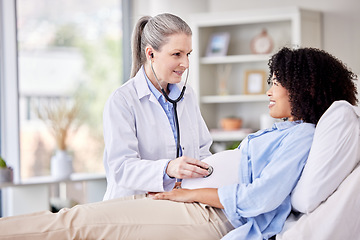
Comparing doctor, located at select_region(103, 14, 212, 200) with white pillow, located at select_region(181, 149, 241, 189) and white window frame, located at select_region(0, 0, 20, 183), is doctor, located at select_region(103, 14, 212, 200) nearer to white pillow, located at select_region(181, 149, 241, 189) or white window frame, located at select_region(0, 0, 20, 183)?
white pillow, located at select_region(181, 149, 241, 189)

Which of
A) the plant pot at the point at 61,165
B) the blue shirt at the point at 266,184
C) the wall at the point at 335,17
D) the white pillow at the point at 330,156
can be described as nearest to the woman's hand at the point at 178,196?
the blue shirt at the point at 266,184

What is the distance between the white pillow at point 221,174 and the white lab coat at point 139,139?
5.7 inches

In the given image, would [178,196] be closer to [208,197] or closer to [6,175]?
[208,197]

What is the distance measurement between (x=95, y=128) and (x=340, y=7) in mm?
2121

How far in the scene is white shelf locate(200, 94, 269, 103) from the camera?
412 cm

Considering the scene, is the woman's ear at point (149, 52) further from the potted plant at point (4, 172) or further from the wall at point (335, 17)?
the wall at point (335, 17)

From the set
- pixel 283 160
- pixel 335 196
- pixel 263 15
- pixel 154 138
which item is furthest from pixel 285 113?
Answer: pixel 263 15

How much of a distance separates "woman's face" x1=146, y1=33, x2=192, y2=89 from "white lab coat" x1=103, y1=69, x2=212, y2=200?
0.08 meters

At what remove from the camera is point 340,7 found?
408cm

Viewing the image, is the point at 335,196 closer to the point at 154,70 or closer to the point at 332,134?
the point at 332,134

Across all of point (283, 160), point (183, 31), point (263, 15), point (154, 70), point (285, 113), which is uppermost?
point (263, 15)

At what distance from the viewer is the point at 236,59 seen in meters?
4.18

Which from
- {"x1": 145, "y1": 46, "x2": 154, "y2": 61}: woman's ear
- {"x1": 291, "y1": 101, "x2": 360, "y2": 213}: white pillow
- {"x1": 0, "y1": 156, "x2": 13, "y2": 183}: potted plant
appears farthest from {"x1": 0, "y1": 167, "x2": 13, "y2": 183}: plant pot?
{"x1": 291, "y1": 101, "x2": 360, "y2": 213}: white pillow

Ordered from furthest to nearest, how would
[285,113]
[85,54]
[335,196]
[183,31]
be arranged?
[85,54]
[183,31]
[285,113]
[335,196]
